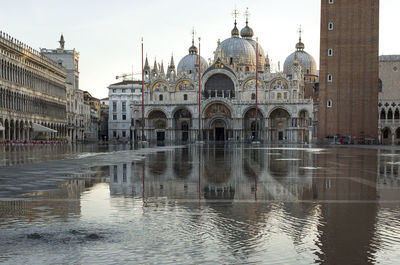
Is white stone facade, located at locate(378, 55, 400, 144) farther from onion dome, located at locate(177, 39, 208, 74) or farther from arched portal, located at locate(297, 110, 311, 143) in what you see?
onion dome, located at locate(177, 39, 208, 74)

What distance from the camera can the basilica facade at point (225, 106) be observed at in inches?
3442

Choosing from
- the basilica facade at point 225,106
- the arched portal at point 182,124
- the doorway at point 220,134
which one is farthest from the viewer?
the doorway at point 220,134

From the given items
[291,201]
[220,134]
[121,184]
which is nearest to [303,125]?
[220,134]

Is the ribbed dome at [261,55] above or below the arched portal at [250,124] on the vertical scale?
above

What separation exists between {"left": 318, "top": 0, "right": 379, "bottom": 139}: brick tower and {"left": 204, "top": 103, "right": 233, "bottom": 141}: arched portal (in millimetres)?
27278

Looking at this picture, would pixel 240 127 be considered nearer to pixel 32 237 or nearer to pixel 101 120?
pixel 101 120

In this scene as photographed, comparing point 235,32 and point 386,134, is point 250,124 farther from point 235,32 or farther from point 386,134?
point 235,32

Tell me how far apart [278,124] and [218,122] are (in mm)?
12359

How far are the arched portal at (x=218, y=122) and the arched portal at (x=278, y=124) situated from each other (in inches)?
329

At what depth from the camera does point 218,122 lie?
309 feet

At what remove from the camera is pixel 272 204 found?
9.68m

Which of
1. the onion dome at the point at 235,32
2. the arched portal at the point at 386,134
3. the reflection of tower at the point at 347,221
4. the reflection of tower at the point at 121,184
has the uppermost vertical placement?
the onion dome at the point at 235,32

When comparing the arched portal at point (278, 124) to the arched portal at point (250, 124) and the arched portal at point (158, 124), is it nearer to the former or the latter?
the arched portal at point (250, 124)

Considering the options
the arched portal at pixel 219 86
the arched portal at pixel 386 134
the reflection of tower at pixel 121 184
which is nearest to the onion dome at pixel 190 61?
the arched portal at pixel 219 86
